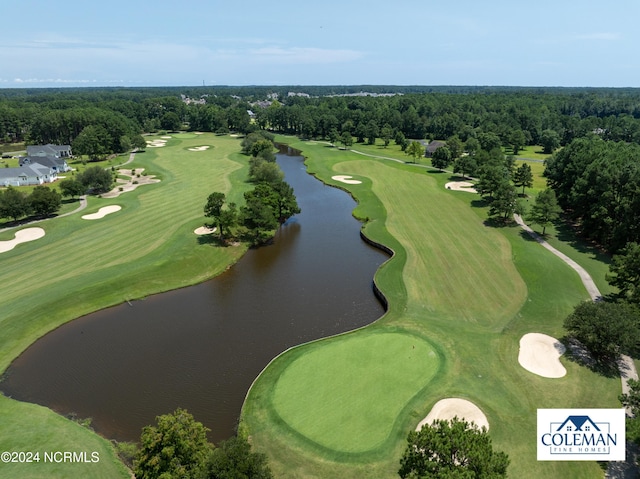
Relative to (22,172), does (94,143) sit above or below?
above

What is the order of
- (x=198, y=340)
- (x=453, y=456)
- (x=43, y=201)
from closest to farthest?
(x=453, y=456) → (x=198, y=340) → (x=43, y=201)

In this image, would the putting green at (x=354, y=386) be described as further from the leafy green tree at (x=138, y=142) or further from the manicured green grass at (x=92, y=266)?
the leafy green tree at (x=138, y=142)

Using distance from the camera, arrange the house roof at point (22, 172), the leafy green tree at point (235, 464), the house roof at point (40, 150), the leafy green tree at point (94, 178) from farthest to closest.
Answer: the house roof at point (40, 150)
the house roof at point (22, 172)
the leafy green tree at point (94, 178)
the leafy green tree at point (235, 464)

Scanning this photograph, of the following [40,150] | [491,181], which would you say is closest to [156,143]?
[40,150]

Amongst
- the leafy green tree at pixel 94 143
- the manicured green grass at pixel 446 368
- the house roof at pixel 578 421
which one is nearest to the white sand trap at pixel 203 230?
the manicured green grass at pixel 446 368

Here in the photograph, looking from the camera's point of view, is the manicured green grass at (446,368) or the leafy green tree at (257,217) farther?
the leafy green tree at (257,217)

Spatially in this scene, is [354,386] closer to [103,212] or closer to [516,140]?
[103,212]
